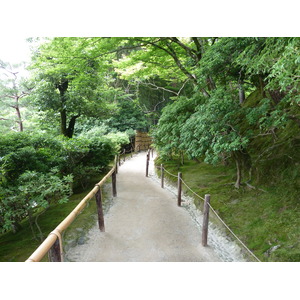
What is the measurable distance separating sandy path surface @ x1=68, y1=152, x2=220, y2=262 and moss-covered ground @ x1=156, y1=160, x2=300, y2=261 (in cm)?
62

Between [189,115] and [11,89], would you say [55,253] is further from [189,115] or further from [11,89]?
[11,89]

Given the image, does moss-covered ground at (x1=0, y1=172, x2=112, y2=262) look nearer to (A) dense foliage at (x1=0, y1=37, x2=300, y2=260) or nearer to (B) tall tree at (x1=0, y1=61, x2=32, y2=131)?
(A) dense foliage at (x1=0, y1=37, x2=300, y2=260)

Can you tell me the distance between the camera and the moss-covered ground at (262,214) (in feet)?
8.84

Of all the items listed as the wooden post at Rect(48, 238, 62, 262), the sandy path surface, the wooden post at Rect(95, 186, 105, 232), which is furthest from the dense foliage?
the wooden post at Rect(48, 238, 62, 262)

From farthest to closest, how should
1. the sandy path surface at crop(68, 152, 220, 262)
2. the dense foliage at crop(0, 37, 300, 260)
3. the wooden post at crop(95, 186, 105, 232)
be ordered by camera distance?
the wooden post at crop(95, 186, 105, 232) → the sandy path surface at crop(68, 152, 220, 262) → the dense foliage at crop(0, 37, 300, 260)

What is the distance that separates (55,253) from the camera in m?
1.94

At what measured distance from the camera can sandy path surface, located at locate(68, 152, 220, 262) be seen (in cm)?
309

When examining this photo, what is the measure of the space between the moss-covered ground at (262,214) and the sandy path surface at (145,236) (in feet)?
2.02

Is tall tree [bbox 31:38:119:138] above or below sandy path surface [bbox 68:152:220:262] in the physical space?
above

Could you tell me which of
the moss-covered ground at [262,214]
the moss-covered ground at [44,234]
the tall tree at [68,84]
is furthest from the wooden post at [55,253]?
the tall tree at [68,84]

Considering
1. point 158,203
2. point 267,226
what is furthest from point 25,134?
point 267,226

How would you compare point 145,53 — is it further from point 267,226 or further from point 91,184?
A: point 267,226

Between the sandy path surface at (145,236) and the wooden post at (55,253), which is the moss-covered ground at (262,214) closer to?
the sandy path surface at (145,236)

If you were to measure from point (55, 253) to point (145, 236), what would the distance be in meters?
1.96
